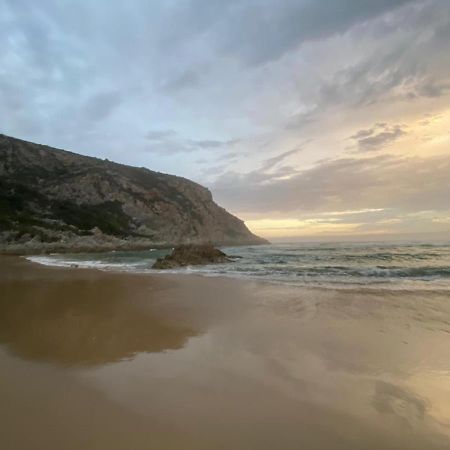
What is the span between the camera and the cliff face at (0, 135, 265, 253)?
196 ft

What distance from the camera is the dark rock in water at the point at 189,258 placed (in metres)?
24.5

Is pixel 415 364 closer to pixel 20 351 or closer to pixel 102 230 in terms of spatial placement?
pixel 20 351

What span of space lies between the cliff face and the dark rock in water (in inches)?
1242

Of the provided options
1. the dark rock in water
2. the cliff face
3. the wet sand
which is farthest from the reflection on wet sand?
the cliff face

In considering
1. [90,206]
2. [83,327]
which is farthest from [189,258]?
[90,206]

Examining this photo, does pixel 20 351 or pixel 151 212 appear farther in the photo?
pixel 151 212

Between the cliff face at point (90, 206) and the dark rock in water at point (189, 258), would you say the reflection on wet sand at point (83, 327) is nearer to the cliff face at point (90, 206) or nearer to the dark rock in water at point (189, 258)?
the dark rock in water at point (189, 258)

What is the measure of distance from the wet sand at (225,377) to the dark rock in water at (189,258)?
15138 mm

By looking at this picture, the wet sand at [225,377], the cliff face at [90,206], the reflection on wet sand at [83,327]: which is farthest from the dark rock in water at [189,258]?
the cliff face at [90,206]

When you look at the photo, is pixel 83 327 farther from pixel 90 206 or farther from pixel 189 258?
pixel 90 206

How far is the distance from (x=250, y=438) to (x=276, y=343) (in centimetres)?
311

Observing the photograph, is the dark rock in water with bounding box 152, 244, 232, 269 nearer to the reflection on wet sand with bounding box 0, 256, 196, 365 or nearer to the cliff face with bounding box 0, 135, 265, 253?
the reflection on wet sand with bounding box 0, 256, 196, 365

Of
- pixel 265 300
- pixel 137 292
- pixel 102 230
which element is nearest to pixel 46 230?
pixel 102 230

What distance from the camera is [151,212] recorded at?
9469 centimetres
